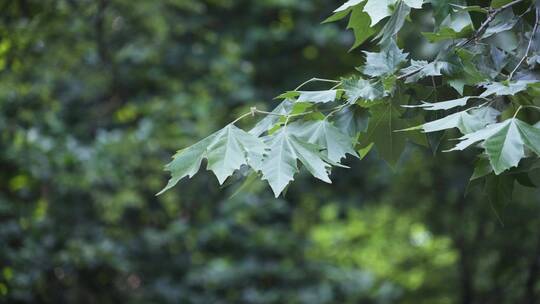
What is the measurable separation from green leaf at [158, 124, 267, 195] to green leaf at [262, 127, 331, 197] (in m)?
0.04

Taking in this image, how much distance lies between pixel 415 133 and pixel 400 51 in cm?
25

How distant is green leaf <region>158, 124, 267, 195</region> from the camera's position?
1.76 m

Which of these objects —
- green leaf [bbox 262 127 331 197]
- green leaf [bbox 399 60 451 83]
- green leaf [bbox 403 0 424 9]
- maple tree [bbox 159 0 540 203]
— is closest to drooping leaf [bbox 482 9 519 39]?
maple tree [bbox 159 0 540 203]

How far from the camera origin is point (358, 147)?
6.96 feet

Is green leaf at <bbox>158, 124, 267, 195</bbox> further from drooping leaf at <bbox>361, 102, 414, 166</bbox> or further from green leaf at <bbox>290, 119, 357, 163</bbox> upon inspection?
drooping leaf at <bbox>361, 102, 414, 166</bbox>

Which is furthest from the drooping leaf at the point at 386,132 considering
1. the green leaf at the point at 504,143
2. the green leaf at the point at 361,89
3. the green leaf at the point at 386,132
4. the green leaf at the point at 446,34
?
the green leaf at the point at 504,143

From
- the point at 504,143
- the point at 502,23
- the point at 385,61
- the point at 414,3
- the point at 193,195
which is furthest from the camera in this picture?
the point at 193,195

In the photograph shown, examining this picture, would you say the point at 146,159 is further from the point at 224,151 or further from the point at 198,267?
the point at 224,151

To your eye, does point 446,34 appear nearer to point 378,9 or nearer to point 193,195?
point 378,9

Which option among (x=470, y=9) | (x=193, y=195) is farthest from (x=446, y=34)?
(x=193, y=195)

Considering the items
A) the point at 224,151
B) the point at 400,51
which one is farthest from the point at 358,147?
the point at 224,151

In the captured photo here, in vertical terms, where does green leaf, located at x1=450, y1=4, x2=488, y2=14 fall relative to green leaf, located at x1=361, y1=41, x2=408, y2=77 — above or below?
above

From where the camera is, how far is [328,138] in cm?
190

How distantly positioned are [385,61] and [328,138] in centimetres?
27
